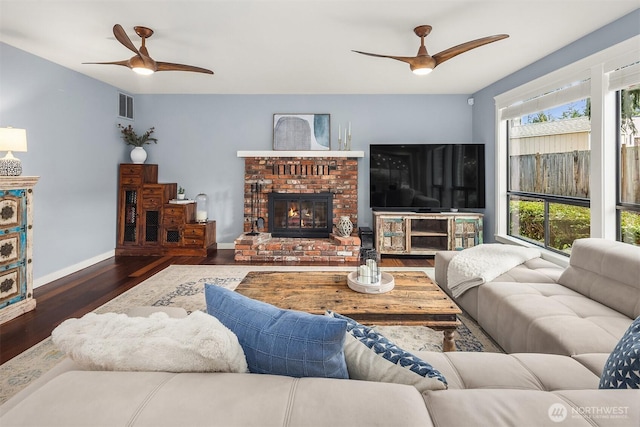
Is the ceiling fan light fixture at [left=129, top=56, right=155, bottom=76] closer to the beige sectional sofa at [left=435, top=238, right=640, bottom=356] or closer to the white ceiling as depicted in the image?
the white ceiling

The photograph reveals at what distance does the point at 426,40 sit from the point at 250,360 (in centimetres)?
341

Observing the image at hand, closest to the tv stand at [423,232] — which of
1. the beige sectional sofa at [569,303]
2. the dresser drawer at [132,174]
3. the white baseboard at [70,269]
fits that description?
the beige sectional sofa at [569,303]

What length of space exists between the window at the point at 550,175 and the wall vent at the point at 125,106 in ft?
18.6

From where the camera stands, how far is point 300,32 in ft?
10.3

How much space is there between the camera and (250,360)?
3.03ft

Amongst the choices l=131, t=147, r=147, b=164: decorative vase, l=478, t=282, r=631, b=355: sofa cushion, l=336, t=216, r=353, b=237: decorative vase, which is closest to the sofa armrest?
l=478, t=282, r=631, b=355: sofa cushion

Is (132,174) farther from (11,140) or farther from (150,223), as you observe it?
(11,140)

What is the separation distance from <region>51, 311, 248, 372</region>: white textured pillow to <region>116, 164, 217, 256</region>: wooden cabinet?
4.47 metres

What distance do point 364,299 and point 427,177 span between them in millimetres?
3419

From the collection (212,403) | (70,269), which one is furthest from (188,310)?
(212,403)

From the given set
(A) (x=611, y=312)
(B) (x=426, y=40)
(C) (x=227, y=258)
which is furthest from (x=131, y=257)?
(A) (x=611, y=312)

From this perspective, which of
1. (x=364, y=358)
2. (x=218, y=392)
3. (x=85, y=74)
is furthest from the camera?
(x=85, y=74)

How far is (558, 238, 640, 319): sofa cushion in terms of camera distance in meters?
1.95

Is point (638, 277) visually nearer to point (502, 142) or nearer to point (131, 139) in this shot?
point (502, 142)
